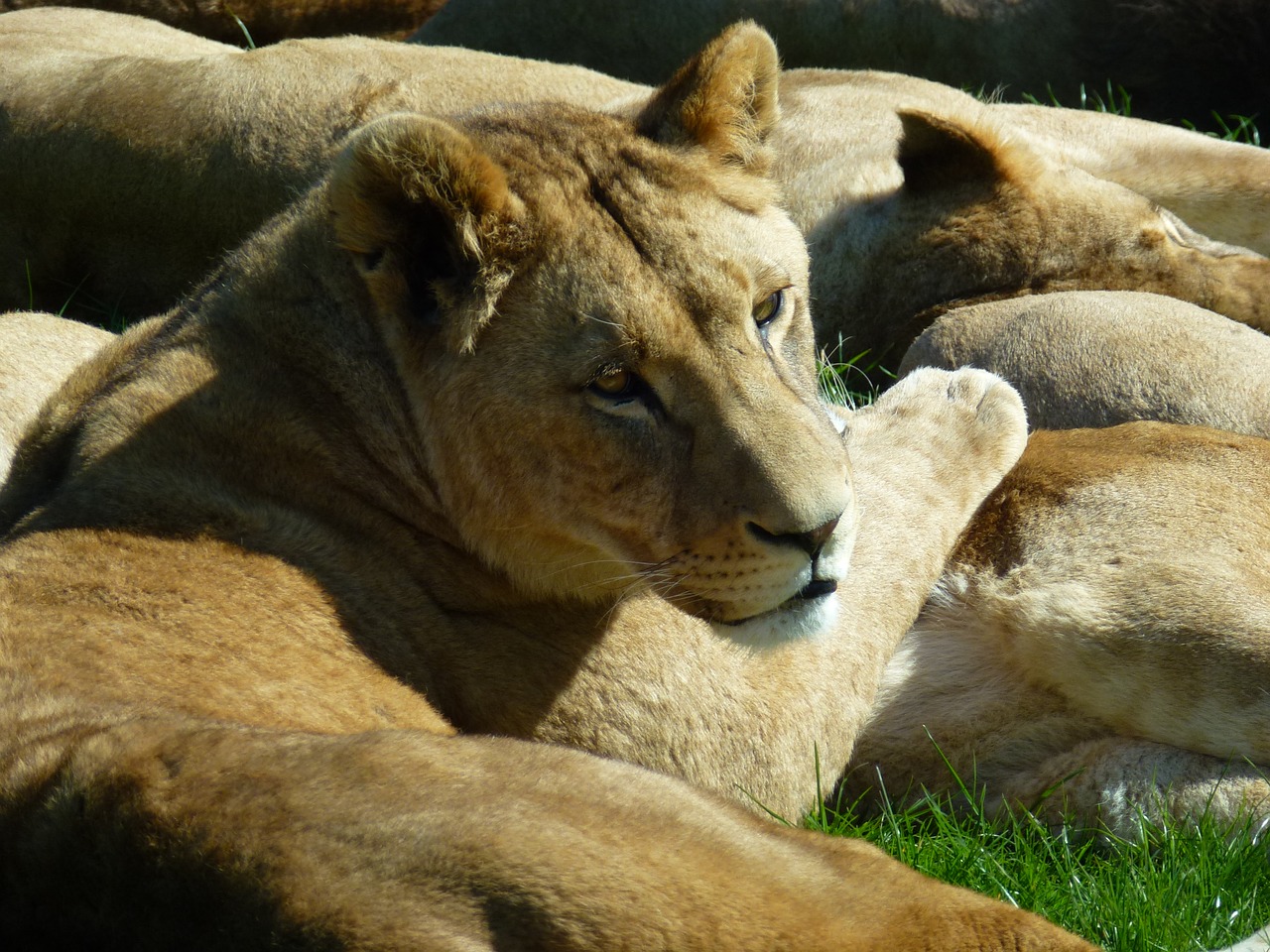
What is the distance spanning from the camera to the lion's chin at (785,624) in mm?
3953

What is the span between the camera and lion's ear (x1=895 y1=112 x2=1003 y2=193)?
6641 millimetres

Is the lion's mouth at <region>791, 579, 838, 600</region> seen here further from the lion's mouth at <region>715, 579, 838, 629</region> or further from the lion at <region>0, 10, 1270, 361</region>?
the lion at <region>0, 10, 1270, 361</region>

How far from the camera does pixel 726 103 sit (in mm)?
4473

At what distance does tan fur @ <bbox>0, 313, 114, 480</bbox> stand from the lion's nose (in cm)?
272

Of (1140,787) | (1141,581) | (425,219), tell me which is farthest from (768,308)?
(1140,787)

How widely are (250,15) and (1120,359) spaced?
19.7 ft

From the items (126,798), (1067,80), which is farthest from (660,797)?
(1067,80)

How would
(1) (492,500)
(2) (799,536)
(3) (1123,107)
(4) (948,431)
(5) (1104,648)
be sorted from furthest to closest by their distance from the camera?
1. (3) (1123,107)
2. (4) (948,431)
3. (5) (1104,648)
4. (1) (492,500)
5. (2) (799,536)

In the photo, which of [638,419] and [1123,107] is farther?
[1123,107]

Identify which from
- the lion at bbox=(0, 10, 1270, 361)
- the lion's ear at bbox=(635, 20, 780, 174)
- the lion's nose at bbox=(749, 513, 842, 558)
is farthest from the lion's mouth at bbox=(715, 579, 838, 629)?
the lion at bbox=(0, 10, 1270, 361)

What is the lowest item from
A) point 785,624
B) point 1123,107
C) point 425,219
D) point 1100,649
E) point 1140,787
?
point 1140,787

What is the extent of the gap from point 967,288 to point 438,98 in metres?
2.55

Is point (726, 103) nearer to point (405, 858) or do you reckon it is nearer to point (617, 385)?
point (617, 385)

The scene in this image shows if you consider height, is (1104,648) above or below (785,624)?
below
